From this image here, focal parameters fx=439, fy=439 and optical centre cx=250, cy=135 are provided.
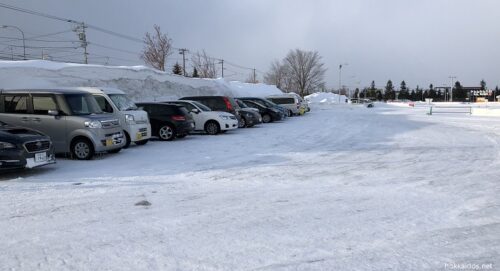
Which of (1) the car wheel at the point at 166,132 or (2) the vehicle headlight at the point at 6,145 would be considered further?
(1) the car wheel at the point at 166,132

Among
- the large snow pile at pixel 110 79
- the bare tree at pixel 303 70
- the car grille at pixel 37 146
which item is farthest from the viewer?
the bare tree at pixel 303 70

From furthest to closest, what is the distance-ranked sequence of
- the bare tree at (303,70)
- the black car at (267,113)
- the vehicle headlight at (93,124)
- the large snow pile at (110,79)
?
the bare tree at (303,70), the black car at (267,113), the large snow pile at (110,79), the vehicle headlight at (93,124)

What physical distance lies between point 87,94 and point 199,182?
5.56 meters

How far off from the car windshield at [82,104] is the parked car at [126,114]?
1.10m

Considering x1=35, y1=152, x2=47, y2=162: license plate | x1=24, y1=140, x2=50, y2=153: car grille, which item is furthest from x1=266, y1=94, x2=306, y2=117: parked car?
x1=35, y1=152, x2=47, y2=162: license plate

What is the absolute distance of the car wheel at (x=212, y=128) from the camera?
60.7 ft

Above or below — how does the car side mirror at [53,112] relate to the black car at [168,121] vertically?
above

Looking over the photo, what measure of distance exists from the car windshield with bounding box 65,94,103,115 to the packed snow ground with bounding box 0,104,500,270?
146 centimetres

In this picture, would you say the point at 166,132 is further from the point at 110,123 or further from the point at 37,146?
the point at 37,146

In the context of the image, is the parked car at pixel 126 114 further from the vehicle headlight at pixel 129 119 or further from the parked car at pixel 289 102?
the parked car at pixel 289 102

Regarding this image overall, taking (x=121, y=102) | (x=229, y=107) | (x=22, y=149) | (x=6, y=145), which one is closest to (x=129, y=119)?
(x=121, y=102)

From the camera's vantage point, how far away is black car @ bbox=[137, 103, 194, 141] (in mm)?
16125

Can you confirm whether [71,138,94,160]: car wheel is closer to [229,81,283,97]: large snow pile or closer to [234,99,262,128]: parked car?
[234,99,262,128]: parked car

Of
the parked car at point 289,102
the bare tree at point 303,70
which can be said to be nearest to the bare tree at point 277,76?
the bare tree at point 303,70
